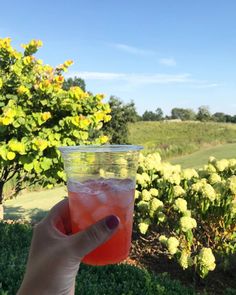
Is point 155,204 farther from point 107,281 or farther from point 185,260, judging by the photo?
point 107,281

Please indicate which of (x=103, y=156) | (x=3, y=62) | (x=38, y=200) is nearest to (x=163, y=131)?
(x=38, y=200)

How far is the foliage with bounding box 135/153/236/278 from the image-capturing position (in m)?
4.96

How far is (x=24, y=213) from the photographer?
1034cm

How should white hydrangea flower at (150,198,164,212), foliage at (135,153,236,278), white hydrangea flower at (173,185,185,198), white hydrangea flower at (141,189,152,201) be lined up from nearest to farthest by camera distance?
foliage at (135,153,236,278) → white hydrangea flower at (173,185,185,198) → white hydrangea flower at (150,198,164,212) → white hydrangea flower at (141,189,152,201)

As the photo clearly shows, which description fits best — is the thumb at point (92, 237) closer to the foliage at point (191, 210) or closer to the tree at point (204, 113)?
the foliage at point (191, 210)

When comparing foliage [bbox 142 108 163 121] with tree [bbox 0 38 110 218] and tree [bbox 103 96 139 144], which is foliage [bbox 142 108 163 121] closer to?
tree [bbox 103 96 139 144]

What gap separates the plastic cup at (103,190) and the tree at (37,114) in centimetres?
425

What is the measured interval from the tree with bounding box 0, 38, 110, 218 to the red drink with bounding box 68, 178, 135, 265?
14.2ft

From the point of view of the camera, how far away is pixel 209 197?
5.02 m

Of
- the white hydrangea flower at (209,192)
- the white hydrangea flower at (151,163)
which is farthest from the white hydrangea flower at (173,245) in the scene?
the white hydrangea flower at (151,163)

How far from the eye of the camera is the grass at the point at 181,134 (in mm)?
30531

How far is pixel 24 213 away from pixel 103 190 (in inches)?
363

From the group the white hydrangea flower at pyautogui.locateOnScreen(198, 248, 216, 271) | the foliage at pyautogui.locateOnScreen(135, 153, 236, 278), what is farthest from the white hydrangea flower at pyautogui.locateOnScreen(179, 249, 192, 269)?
the white hydrangea flower at pyautogui.locateOnScreen(198, 248, 216, 271)

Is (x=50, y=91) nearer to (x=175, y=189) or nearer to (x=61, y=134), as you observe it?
(x=61, y=134)
